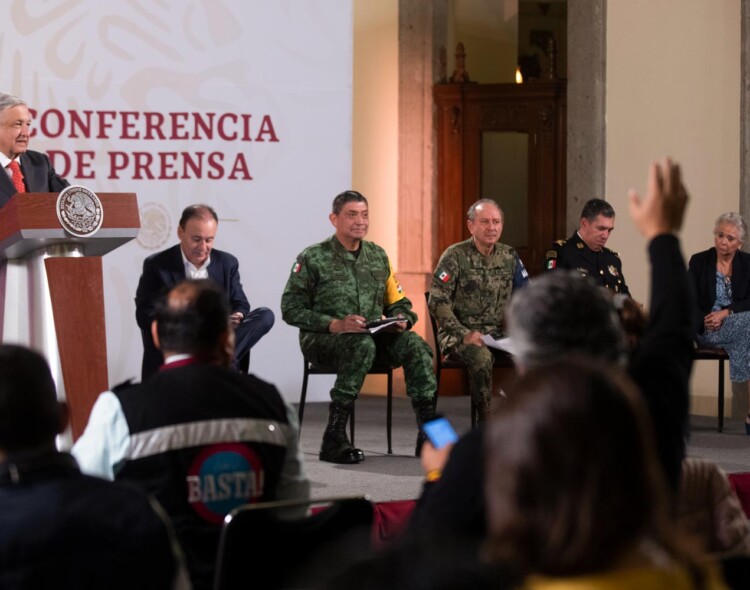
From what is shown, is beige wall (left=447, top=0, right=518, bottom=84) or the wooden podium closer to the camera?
the wooden podium

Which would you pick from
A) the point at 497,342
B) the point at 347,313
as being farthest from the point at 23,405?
the point at 347,313

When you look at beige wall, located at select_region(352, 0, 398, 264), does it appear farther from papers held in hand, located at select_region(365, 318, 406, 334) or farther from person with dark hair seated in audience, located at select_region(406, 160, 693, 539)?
person with dark hair seated in audience, located at select_region(406, 160, 693, 539)

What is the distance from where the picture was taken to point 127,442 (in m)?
2.28

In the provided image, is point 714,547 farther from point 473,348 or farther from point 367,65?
point 367,65

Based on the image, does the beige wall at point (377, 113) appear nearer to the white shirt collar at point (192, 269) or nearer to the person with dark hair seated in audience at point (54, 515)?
the white shirt collar at point (192, 269)

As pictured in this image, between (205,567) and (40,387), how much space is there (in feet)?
2.19

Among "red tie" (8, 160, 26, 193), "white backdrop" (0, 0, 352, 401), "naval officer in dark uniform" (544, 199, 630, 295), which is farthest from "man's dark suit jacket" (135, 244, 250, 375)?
"naval officer in dark uniform" (544, 199, 630, 295)

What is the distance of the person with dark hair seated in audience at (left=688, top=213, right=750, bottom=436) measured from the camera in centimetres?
680

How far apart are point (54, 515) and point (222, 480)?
0.65m

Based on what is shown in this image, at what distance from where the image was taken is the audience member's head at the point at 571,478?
3.28ft

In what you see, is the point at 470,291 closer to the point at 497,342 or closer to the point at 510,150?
the point at 497,342

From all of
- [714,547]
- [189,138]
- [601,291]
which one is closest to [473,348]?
[189,138]

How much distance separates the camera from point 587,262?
21.0 feet

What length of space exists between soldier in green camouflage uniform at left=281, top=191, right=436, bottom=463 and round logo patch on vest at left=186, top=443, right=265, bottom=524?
3.33m
